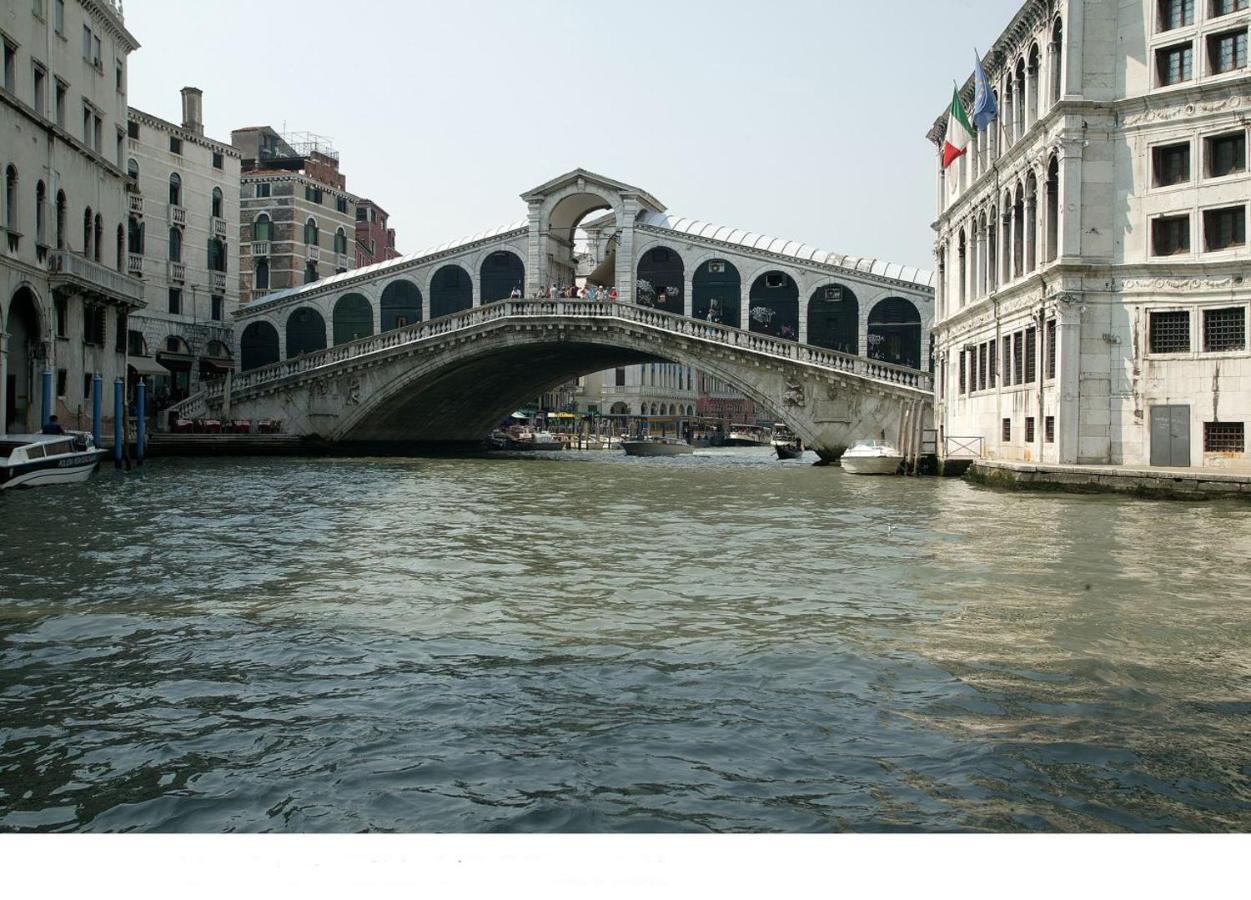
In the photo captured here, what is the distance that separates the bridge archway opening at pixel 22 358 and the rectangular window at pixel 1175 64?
74.7 feet

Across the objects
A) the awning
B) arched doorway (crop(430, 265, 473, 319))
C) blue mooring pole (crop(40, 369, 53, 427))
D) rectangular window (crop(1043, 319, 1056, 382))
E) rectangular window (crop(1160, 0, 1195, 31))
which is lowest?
blue mooring pole (crop(40, 369, 53, 427))

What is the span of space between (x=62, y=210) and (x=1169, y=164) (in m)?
23.3

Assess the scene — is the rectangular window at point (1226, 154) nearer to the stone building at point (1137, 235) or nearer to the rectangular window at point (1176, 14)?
the stone building at point (1137, 235)

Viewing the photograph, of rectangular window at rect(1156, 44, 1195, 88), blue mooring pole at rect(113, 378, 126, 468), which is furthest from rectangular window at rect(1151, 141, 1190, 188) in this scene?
blue mooring pole at rect(113, 378, 126, 468)

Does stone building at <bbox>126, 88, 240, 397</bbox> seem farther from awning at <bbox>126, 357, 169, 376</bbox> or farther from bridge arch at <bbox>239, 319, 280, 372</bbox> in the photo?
awning at <bbox>126, 357, 169, 376</bbox>

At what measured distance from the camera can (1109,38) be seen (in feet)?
69.8

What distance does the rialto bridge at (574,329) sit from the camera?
32.9 m

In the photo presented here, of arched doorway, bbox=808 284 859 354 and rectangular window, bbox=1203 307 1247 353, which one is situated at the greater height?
arched doorway, bbox=808 284 859 354

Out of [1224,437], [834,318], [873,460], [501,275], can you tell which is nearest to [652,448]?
[501,275]

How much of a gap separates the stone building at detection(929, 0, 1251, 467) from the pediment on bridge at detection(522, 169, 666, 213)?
1833 centimetres

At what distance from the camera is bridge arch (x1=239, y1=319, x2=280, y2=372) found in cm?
4550

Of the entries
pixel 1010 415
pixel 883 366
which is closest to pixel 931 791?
pixel 1010 415

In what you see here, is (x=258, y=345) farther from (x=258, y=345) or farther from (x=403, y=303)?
(x=403, y=303)

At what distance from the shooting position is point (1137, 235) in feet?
69.3
